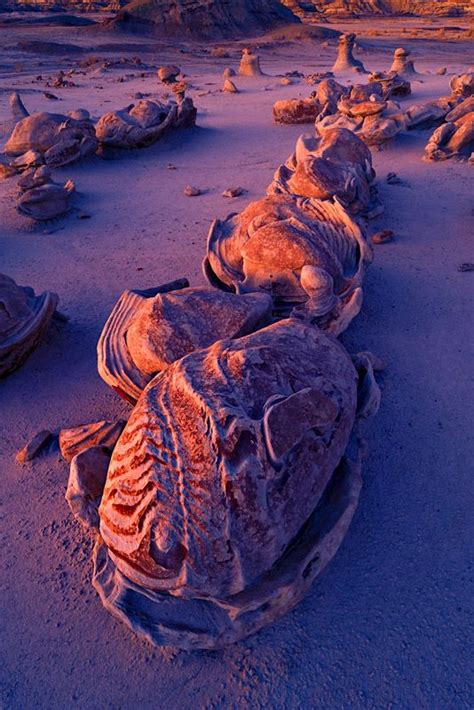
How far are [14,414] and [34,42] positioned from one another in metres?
19.4

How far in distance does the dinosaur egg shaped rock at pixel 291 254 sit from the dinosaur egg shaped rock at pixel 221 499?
119 centimetres

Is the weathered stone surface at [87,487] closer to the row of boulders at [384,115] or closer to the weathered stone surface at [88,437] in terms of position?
the weathered stone surface at [88,437]

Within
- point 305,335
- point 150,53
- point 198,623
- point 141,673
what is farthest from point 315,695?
point 150,53

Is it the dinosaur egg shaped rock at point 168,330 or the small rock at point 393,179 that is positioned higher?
the dinosaur egg shaped rock at point 168,330

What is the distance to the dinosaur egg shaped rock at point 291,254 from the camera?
2832 mm

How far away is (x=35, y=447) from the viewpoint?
2318 millimetres

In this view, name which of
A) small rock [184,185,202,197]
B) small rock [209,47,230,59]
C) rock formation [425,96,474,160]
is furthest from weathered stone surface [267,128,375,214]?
small rock [209,47,230,59]

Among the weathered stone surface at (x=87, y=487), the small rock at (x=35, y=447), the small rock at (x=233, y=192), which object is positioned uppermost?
the weathered stone surface at (x=87, y=487)

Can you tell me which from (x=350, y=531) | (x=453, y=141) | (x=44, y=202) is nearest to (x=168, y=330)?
(x=350, y=531)

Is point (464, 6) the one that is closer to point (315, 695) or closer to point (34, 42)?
point (34, 42)

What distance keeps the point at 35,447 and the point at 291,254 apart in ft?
5.38

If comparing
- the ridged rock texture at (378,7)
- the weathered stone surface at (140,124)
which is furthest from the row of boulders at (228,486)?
the ridged rock texture at (378,7)

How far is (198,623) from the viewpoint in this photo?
153cm

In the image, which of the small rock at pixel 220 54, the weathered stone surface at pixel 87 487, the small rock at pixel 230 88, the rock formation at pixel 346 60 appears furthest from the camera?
the small rock at pixel 220 54
